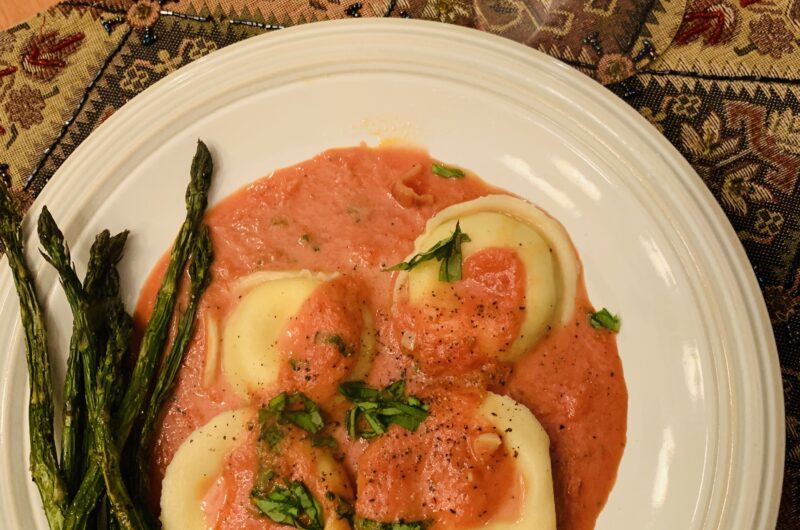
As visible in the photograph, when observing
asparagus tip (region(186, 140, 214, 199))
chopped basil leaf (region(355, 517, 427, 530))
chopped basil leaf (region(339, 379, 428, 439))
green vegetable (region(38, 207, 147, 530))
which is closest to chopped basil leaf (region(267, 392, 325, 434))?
chopped basil leaf (region(339, 379, 428, 439))

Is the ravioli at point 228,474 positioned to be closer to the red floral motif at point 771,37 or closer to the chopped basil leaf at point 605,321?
the chopped basil leaf at point 605,321

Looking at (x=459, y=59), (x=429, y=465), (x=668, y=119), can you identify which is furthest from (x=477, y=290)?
(x=668, y=119)

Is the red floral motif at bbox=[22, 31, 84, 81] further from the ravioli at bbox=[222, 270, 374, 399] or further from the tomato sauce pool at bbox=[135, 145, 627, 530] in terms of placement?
the ravioli at bbox=[222, 270, 374, 399]

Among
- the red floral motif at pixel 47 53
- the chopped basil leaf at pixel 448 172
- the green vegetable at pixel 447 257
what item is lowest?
the green vegetable at pixel 447 257

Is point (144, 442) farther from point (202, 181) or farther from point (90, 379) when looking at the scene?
point (202, 181)

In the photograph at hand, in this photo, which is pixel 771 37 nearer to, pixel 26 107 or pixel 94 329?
pixel 94 329

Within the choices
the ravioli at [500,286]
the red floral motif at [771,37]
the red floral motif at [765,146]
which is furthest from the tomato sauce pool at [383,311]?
the red floral motif at [771,37]
